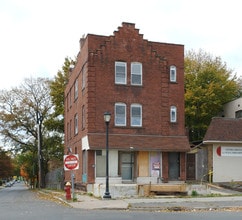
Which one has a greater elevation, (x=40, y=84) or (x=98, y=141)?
(x=40, y=84)

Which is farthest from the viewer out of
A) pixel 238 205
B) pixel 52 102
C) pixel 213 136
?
pixel 52 102

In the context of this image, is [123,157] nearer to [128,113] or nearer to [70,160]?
[128,113]

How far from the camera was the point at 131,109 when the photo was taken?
103ft

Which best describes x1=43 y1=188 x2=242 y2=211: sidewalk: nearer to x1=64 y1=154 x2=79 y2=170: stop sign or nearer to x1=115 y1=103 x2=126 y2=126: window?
x1=64 y1=154 x2=79 y2=170: stop sign

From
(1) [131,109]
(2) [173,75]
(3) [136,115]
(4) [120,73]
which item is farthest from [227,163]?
(4) [120,73]

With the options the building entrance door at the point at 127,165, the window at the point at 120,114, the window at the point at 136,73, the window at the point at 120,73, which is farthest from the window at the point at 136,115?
the building entrance door at the point at 127,165

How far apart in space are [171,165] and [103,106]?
6415 mm

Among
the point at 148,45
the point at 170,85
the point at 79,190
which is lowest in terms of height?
the point at 79,190

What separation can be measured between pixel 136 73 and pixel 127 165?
21.1 ft

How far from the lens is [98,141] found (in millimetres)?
29625

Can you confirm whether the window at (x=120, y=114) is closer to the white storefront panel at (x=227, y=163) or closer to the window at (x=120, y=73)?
the window at (x=120, y=73)

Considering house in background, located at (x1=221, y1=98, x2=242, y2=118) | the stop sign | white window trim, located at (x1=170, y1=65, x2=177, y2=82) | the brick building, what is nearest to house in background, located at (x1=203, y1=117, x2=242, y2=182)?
the brick building

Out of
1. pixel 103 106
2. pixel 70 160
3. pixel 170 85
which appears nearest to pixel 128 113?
pixel 103 106

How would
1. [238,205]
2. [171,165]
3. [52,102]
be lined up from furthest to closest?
[52,102] → [171,165] → [238,205]
